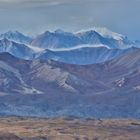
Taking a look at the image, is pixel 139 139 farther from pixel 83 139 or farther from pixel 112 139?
pixel 83 139

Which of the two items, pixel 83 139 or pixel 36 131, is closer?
pixel 83 139

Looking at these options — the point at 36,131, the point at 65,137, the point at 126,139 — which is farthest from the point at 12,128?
the point at 126,139

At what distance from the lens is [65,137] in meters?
185

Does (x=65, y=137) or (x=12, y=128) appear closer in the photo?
(x=65, y=137)

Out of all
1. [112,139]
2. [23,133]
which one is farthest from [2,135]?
[112,139]

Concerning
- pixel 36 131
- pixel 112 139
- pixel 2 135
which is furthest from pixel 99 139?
pixel 2 135

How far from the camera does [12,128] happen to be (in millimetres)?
199750

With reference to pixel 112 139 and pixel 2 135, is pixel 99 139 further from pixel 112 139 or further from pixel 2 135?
pixel 2 135

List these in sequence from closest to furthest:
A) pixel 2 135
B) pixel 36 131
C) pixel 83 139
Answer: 1. pixel 2 135
2. pixel 83 139
3. pixel 36 131

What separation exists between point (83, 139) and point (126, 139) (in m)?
17.0

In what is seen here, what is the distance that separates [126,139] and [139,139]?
5.56 meters

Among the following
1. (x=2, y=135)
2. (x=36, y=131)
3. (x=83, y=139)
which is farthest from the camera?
(x=36, y=131)

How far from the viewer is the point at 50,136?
614 feet

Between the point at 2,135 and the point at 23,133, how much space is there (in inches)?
1367
